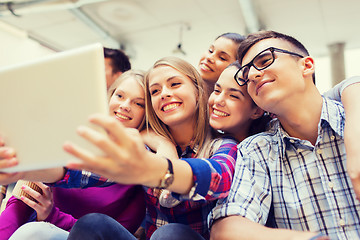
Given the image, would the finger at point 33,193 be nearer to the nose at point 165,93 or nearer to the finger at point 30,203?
the finger at point 30,203

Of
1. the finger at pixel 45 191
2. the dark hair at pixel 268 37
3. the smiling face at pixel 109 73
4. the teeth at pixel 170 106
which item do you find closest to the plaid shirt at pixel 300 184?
the dark hair at pixel 268 37

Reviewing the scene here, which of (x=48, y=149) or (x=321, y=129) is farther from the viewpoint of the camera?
(x=321, y=129)

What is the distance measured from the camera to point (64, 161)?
2.10ft

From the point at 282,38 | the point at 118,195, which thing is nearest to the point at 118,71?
the point at 118,195

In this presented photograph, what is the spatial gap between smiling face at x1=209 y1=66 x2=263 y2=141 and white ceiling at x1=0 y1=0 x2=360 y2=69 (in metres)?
2.84

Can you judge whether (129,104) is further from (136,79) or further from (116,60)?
(116,60)

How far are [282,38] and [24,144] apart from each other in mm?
995

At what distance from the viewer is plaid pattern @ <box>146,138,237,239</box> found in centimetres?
78

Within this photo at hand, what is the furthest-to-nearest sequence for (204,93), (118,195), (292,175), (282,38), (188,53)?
1. (188,53)
2. (204,93)
3. (118,195)
4. (282,38)
5. (292,175)

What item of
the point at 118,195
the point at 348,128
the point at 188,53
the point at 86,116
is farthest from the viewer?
the point at 188,53

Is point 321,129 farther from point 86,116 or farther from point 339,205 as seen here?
point 86,116

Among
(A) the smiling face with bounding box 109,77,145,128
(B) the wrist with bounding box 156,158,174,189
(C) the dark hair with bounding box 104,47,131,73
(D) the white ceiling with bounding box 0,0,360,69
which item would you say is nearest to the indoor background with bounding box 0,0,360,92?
(D) the white ceiling with bounding box 0,0,360,69

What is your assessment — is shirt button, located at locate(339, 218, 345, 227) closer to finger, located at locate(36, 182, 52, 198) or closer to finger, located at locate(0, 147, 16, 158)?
finger, located at locate(0, 147, 16, 158)

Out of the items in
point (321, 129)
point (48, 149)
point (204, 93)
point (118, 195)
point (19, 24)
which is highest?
point (19, 24)
